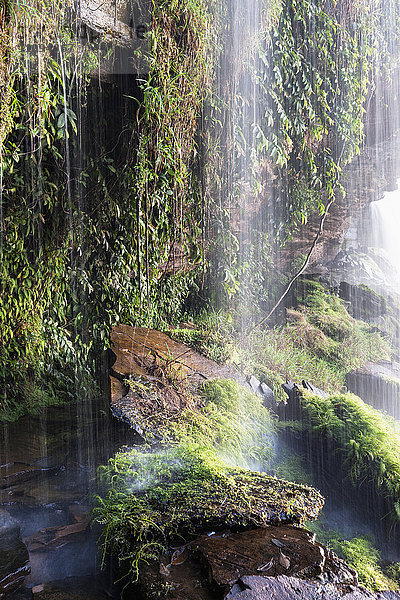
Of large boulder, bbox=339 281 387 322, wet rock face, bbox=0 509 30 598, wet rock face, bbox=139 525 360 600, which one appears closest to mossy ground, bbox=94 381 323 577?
wet rock face, bbox=139 525 360 600

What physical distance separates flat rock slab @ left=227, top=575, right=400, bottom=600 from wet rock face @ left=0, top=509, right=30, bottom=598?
1.25 m

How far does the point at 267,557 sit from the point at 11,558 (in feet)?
4.90

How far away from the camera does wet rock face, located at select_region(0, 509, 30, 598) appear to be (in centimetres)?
234

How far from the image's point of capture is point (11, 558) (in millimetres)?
2535

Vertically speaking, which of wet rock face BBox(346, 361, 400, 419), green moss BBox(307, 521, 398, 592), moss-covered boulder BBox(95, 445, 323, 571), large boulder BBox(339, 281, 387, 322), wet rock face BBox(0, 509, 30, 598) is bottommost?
green moss BBox(307, 521, 398, 592)

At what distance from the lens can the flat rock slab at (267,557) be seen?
2.00 metres

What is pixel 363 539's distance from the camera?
3.18 m

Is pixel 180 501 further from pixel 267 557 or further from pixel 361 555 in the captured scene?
pixel 361 555

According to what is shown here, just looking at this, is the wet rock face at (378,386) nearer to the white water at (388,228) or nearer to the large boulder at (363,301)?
the large boulder at (363,301)

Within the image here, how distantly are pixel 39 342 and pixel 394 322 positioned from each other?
25.8 feet

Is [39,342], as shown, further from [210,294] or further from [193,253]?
[210,294]

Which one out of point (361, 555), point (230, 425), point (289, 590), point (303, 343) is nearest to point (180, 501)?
point (289, 590)

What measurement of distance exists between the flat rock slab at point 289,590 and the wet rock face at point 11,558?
125 centimetres

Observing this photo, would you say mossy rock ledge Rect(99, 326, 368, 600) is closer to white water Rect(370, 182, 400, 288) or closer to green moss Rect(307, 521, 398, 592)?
green moss Rect(307, 521, 398, 592)
